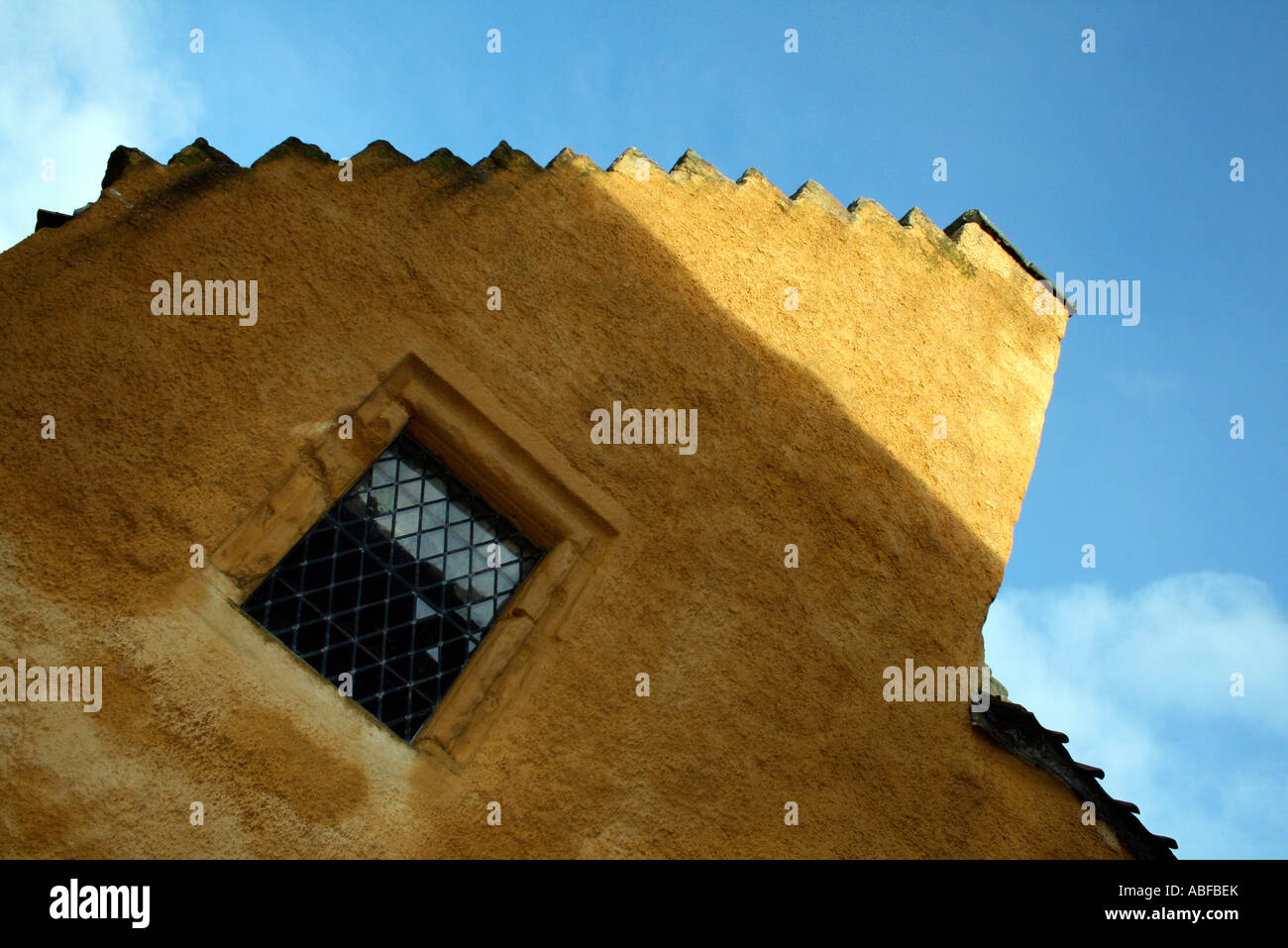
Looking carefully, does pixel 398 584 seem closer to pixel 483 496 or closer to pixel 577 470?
pixel 483 496

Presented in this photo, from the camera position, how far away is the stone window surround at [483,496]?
14.5 feet

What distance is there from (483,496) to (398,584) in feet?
2.12

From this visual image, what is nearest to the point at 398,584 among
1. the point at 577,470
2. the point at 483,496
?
the point at 483,496

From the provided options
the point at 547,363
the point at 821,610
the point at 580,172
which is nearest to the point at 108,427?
the point at 547,363

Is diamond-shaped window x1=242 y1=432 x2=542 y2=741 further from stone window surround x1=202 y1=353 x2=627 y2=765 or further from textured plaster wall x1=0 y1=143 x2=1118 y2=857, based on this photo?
textured plaster wall x1=0 y1=143 x2=1118 y2=857

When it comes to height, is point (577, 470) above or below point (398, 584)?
above

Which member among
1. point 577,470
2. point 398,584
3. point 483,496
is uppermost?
point 577,470

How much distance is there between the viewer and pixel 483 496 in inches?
203

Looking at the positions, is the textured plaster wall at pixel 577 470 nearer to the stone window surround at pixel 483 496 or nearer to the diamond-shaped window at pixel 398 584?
the stone window surround at pixel 483 496

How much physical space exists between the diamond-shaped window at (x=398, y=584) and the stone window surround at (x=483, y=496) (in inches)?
3.5

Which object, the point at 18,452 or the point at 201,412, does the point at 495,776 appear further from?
the point at 18,452

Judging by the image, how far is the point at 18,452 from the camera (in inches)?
161

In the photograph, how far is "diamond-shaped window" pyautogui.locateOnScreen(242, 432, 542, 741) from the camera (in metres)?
4.52

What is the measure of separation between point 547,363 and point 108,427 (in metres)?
2.01
